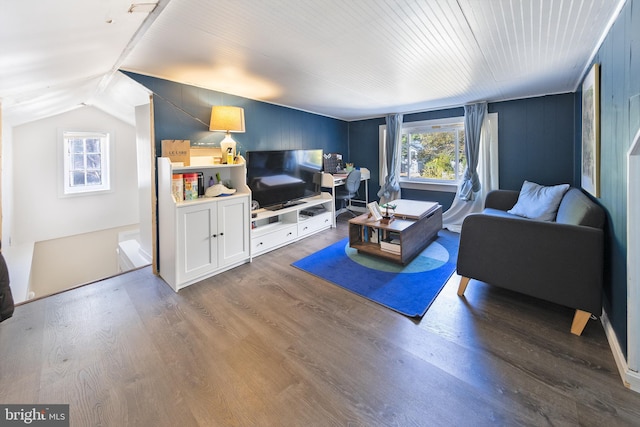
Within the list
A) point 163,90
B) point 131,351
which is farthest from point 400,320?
point 163,90

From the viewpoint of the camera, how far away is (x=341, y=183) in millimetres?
4852

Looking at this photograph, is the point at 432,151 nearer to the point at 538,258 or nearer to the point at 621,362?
the point at 538,258

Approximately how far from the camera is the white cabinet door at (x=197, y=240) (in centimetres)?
256

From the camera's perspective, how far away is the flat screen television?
3445 mm

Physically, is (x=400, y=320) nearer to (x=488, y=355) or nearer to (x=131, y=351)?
(x=488, y=355)

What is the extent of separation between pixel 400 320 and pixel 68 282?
15.5 ft

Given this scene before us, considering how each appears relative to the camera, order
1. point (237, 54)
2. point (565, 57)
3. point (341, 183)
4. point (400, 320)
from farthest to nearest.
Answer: point (341, 183)
point (565, 57)
point (237, 54)
point (400, 320)

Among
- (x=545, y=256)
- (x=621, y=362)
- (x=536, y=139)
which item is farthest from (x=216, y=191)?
(x=536, y=139)

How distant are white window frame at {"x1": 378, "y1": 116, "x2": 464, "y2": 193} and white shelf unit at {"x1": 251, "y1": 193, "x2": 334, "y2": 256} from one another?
1596 mm

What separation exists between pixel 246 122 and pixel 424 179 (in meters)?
3.29

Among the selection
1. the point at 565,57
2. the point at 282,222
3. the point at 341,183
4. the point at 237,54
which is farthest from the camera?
the point at 341,183

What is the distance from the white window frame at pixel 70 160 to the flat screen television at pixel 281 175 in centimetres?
298

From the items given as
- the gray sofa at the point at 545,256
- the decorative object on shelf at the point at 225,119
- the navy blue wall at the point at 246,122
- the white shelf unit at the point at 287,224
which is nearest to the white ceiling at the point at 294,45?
the navy blue wall at the point at 246,122

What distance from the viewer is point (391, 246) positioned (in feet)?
10.2
